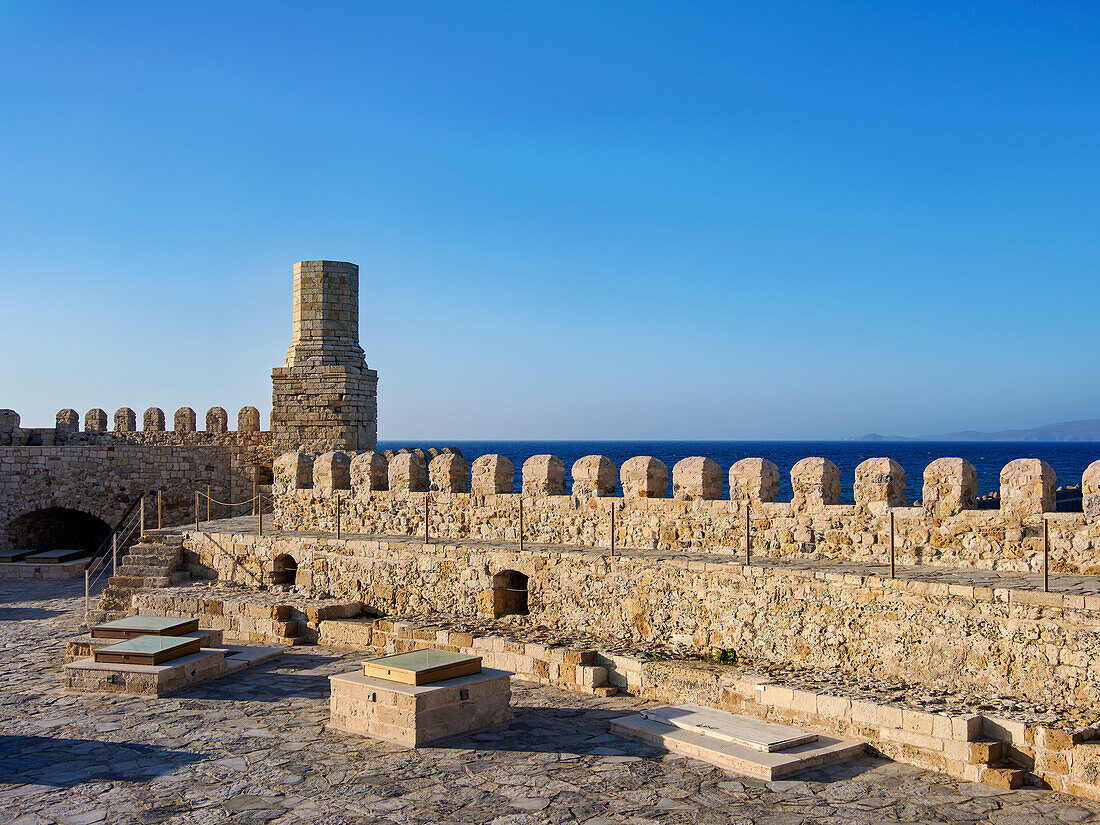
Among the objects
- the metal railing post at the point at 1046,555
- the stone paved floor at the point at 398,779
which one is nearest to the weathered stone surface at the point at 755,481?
the stone paved floor at the point at 398,779

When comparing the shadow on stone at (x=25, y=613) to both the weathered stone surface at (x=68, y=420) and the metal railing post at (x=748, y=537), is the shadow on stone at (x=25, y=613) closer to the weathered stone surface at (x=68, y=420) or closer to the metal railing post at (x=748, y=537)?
the weathered stone surface at (x=68, y=420)

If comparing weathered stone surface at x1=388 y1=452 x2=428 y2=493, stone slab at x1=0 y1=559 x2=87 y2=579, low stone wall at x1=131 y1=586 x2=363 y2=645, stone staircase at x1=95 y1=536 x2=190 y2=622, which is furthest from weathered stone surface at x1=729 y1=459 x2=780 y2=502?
stone slab at x1=0 y1=559 x2=87 y2=579

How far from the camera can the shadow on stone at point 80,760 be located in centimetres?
654

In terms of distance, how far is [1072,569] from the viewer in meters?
7.23

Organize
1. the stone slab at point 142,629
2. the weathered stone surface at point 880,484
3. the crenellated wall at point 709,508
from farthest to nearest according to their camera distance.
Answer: the stone slab at point 142,629, the weathered stone surface at point 880,484, the crenellated wall at point 709,508

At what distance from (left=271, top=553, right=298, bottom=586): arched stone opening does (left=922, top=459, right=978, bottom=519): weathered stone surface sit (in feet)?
27.4

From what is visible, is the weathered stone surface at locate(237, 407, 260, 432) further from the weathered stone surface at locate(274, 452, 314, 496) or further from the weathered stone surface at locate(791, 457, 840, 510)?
the weathered stone surface at locate(791, 457, 840, 510)

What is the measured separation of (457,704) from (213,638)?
402 cm

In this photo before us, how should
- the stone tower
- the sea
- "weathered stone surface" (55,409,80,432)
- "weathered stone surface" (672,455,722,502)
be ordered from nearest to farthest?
"weathered stone surface" (672,455,722,502) → the stone tower → "weathered stone surface" (55,409,80,432) → the sea

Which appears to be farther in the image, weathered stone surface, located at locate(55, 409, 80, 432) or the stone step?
weathered stone surface, located at locate(55, 409, 80, 432)

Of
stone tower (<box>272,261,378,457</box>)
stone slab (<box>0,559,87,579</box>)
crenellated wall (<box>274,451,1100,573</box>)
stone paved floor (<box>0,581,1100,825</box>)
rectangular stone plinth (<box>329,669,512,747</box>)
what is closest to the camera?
stone paved floor (<box>0,581,1100,825</box>)

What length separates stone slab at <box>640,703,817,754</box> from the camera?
6.73 metres

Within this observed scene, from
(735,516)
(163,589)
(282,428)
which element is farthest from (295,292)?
(735,516)

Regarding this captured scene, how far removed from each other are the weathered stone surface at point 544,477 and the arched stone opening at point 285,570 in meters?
3.96
